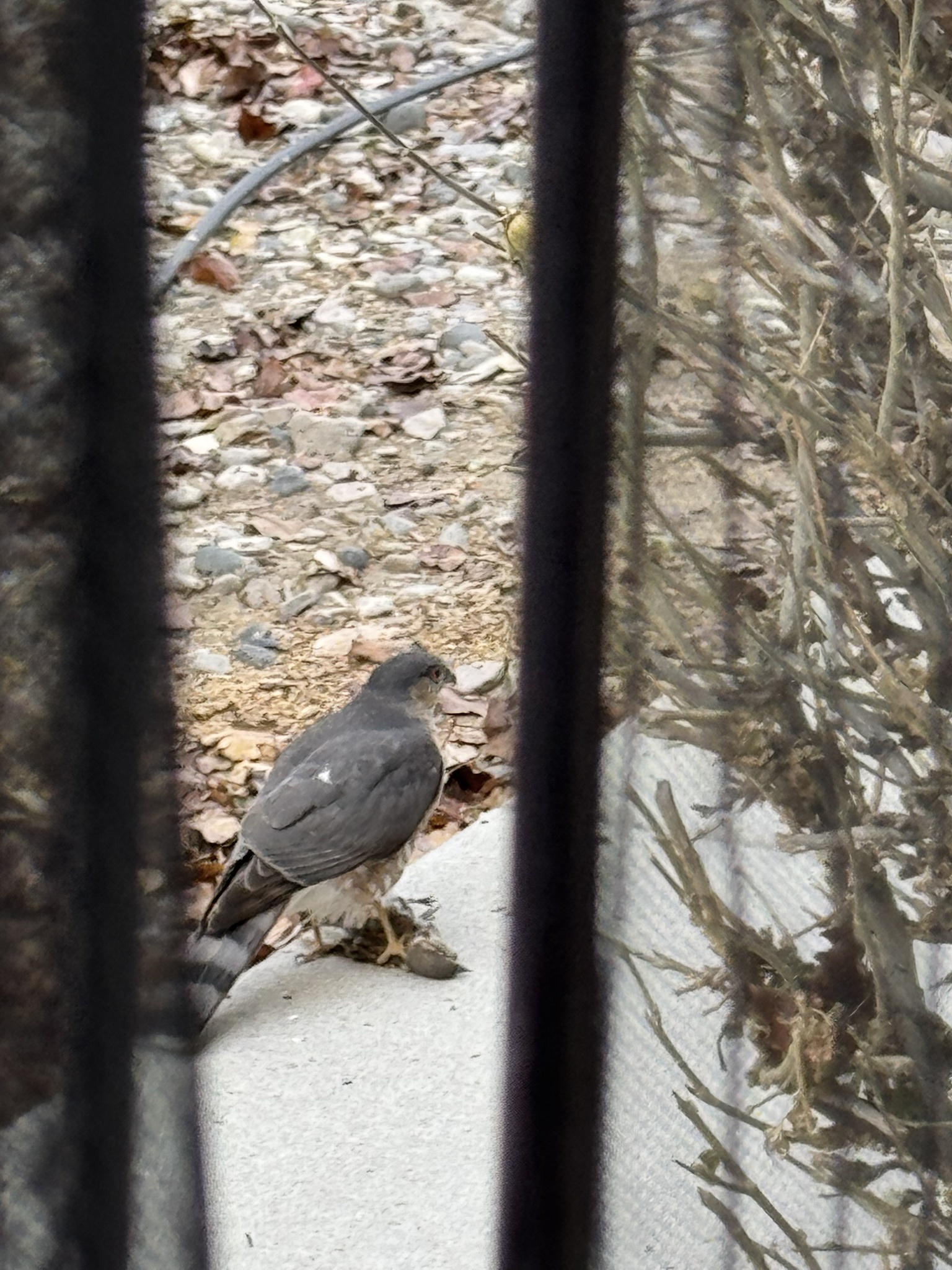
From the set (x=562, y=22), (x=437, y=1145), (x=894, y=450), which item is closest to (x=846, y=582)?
(x=894, y=450)

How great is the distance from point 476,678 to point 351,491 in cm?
78

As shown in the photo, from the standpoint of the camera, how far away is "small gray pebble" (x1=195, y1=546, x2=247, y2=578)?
3.73m

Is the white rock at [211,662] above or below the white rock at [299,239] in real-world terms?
below

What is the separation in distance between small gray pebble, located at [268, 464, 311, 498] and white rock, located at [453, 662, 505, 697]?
30.6 inches

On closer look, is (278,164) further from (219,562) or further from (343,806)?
(219,562)

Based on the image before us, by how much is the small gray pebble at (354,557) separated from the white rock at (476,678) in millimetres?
487

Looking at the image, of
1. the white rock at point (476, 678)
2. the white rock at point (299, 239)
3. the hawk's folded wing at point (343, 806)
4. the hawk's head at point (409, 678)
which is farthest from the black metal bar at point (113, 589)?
the white rock at point (299, 239)

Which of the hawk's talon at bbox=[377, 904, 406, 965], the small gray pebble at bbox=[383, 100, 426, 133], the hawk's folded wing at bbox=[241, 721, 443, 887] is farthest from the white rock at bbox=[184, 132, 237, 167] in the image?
the hawk's talon at bbox=[377, 904, 406, 965]

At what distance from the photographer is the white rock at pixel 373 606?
3.66 meters

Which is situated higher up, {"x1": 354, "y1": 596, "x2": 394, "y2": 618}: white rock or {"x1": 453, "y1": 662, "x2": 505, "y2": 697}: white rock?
{"x1": 453, "y1": 662, "x2": 505, "y2": 697}: white rock

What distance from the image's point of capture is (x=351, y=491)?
399 centimetres

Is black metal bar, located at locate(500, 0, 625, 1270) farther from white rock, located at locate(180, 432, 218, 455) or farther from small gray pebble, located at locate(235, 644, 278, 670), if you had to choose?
white rock, located at locate(180, 432, 218, 455)

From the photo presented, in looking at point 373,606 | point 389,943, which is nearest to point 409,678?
point 389,943

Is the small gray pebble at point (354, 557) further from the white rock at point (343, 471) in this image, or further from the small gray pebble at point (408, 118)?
the small gray pebble at point (408, 118)
